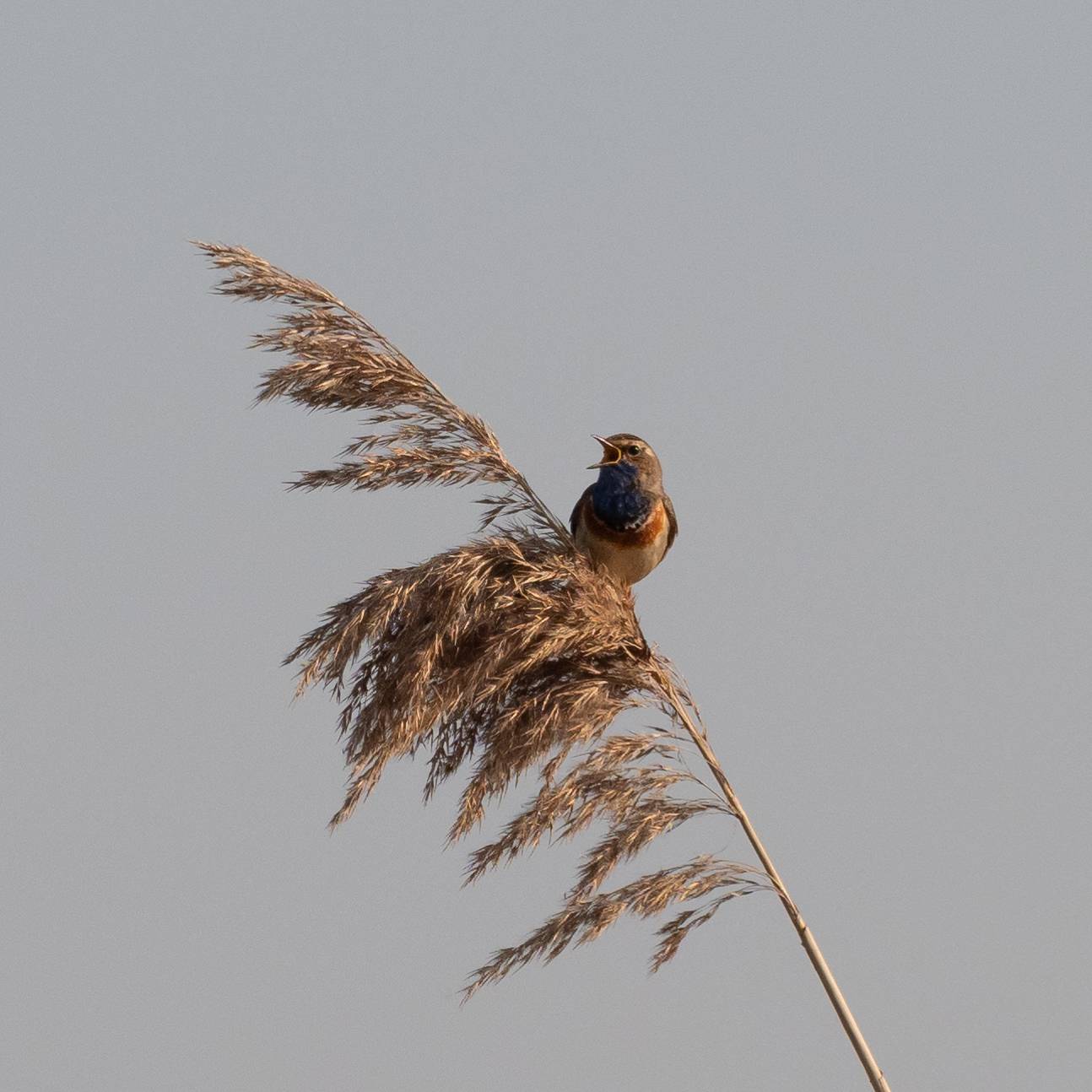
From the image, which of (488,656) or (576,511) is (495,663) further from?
(576,511)

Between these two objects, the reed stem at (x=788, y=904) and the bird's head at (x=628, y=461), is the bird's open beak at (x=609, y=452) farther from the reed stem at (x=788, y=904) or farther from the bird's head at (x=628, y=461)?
the reed stem at (x=788, y=904)

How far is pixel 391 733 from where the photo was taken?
167 inches

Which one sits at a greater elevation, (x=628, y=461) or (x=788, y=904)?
(x=628, y=461)

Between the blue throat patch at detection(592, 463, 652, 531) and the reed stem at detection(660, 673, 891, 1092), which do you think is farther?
the blue throat patch at detection(592, 463, 652, 531)

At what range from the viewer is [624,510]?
5887 mm

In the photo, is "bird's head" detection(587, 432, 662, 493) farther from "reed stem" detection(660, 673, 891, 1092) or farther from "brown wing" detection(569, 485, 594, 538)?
"reed stem" detection(660, 673, 891, 1092)

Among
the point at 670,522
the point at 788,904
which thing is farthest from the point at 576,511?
the point at 788,904

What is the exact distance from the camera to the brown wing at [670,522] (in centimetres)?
620

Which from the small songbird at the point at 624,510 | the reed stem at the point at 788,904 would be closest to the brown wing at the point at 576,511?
the small songbird at the point at 624,510

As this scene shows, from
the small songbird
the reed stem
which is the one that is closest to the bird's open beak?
the small songbird

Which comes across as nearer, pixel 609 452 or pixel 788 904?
pixel 788 904

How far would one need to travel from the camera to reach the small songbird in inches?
232

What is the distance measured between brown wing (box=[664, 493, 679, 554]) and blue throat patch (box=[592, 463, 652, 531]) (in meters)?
0.25

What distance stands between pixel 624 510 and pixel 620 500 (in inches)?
1.6
